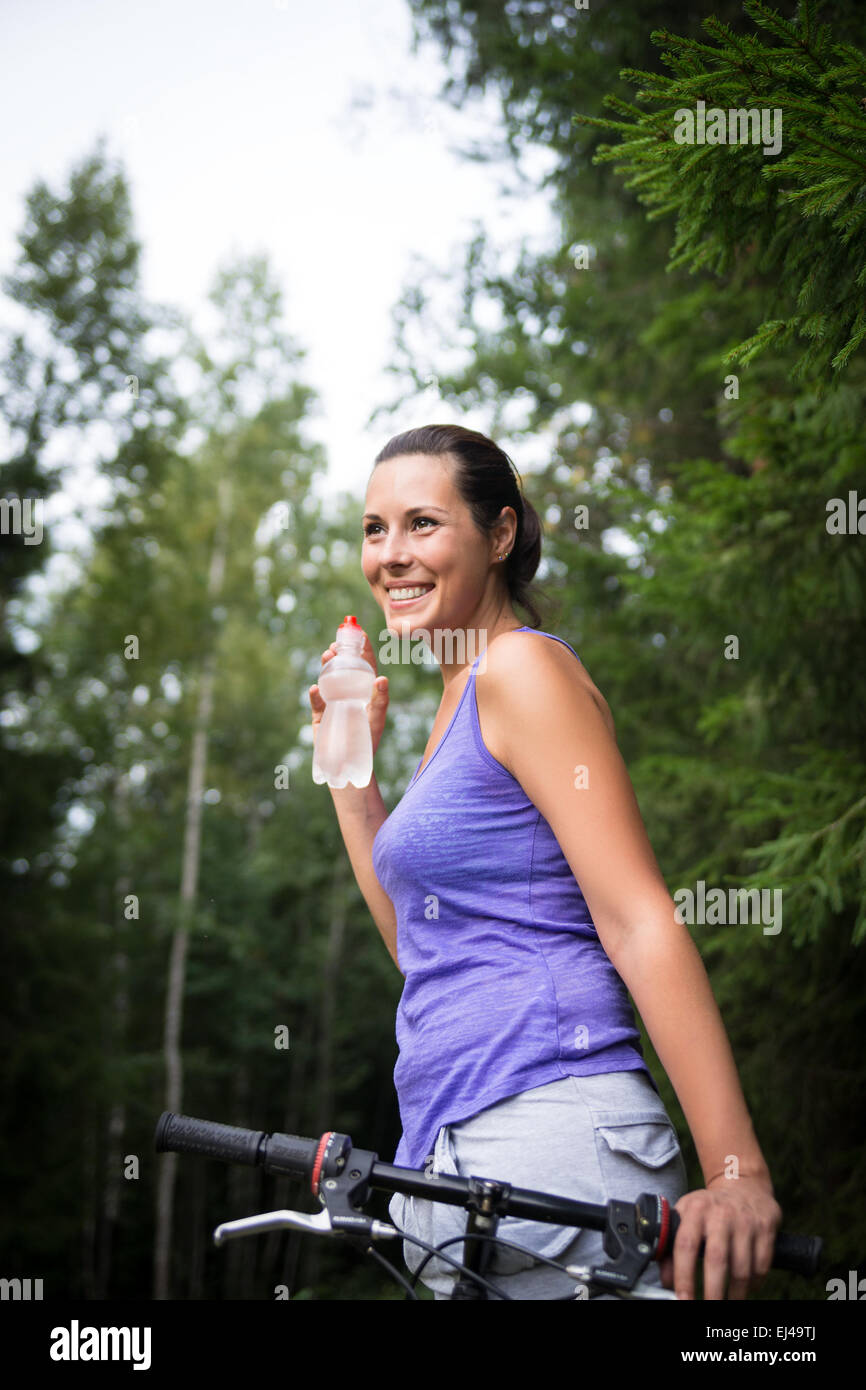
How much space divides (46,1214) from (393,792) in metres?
9.29

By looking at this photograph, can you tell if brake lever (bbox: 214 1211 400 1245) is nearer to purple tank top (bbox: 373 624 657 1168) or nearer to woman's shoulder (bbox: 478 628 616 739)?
purple tank top (bbox: 373 624 657 1168)

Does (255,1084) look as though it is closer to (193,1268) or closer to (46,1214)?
(193,1268)

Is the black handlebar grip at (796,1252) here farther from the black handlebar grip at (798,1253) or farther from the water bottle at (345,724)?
the water bottle at (345,724)

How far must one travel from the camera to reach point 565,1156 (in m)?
1.57

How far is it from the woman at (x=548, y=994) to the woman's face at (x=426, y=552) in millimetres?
166

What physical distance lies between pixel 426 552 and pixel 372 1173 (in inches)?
43.6

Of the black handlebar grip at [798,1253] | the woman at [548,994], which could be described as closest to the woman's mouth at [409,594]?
the woman at [548,994]

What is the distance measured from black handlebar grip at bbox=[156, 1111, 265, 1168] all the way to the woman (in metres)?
0.31

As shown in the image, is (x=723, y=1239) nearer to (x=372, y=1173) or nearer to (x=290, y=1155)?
(x=372, y=1173)

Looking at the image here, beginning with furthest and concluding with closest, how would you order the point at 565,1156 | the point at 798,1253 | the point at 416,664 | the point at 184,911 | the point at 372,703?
the point at 184,911 → the point at 416,664 → the point at 372,703 → the point at 565,1156 → the point at 798,1253

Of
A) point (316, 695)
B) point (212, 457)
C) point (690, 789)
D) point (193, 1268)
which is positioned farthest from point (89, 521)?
point (193, 1268)

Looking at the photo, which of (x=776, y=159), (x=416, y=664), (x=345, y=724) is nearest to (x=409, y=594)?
(x=345, y=724)

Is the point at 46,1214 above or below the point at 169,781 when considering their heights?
below
